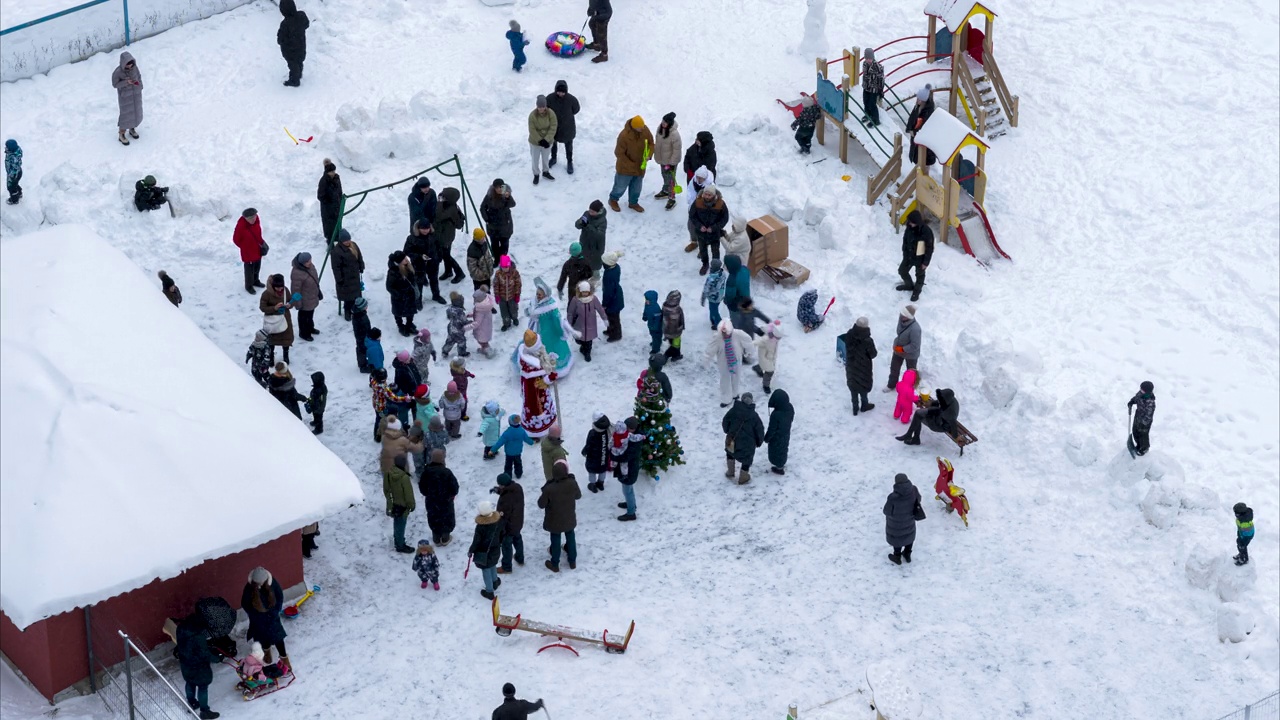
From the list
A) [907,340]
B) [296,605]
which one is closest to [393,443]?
[296,605]

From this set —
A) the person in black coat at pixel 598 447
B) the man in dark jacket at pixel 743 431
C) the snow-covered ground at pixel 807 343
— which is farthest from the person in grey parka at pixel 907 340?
the person in black coat at pixel 598 447

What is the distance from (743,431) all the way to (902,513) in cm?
224

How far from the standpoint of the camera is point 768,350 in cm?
2280

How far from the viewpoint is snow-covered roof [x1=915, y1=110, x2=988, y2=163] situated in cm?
2494

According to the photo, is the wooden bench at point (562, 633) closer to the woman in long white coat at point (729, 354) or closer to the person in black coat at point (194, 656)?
the person in black coat at point (194, 656)

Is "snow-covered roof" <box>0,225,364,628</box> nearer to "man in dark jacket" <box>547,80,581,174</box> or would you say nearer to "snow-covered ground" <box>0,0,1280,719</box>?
"snow-covered ground" <box>0,0,1280,719</box>

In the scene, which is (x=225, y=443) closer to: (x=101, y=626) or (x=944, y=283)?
(x=101, y=626)

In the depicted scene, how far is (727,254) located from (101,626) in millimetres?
9630

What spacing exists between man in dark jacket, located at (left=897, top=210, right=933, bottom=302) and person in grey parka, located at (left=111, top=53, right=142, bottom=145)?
39.2ft

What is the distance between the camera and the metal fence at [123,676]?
1861 cm

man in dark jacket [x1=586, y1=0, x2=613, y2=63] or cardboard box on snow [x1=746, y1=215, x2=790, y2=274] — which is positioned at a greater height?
man in dark jacket [x1=586, y1=0, x2=613, y2=63]

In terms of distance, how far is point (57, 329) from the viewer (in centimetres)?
2077

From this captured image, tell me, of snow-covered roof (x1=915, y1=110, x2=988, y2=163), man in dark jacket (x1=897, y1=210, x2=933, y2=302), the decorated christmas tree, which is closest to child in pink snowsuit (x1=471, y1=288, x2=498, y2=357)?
the decorated christmas tree

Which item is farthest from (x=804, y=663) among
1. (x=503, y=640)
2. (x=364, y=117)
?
(x=364, y=117)
